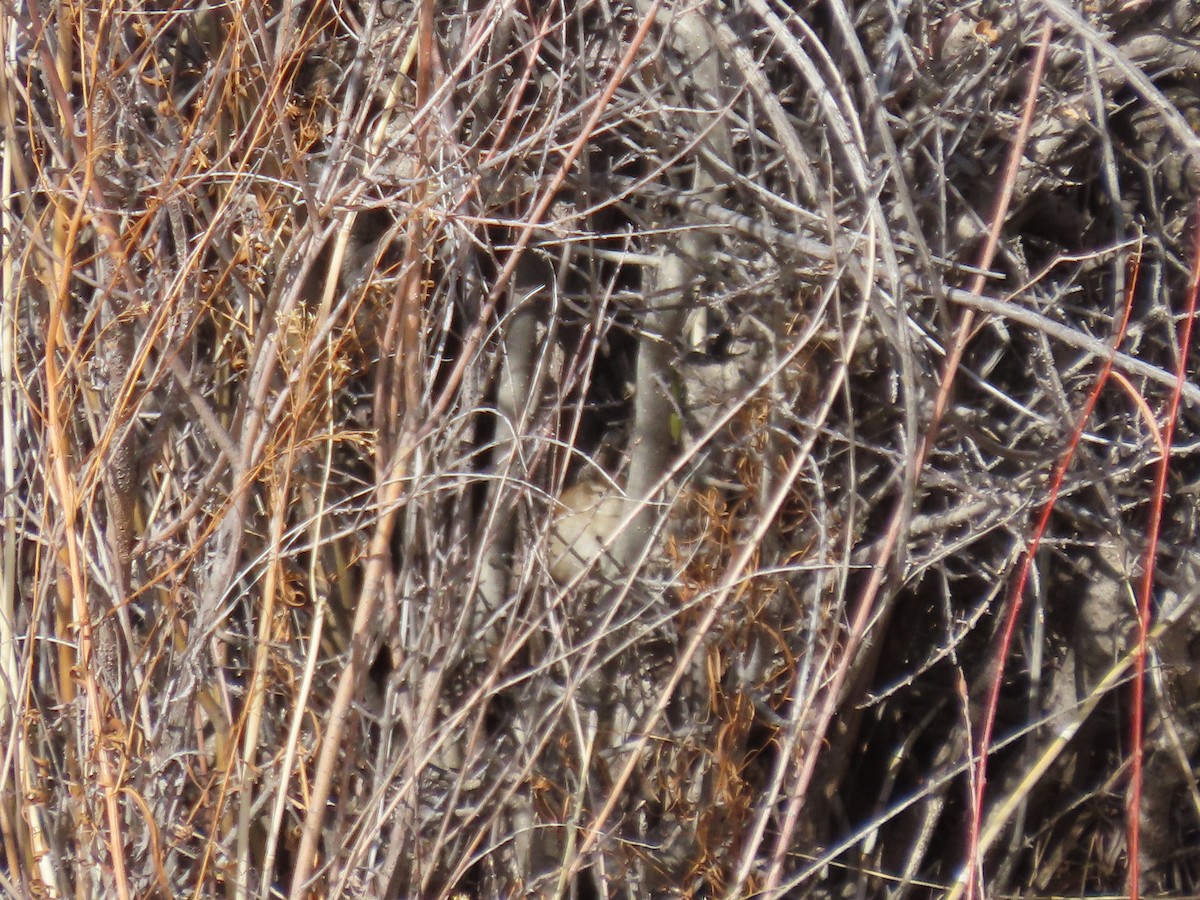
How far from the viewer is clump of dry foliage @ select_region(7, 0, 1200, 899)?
80.1 inches

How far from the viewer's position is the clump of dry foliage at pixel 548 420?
80.1 inches

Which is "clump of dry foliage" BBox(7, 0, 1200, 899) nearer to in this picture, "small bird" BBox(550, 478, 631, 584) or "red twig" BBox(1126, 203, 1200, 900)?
"small bird" BBox(550, 478, 631, 584)

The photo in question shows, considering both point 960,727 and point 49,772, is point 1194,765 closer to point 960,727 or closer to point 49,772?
point 960,727

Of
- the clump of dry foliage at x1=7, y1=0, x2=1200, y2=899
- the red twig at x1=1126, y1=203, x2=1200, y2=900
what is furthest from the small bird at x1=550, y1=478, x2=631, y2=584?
the red twig at x1=1126, y1=203, x2=1200, y2=900

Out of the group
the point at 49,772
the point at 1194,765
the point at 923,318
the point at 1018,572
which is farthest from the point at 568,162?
the point at 1194,765

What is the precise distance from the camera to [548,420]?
7.39 feet

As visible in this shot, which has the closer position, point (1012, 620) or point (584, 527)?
point (1012, 620)

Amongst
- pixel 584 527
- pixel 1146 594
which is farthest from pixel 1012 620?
pixel 584 527

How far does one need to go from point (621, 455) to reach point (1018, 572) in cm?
90

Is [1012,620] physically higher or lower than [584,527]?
higher

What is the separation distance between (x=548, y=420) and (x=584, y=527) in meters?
0.23

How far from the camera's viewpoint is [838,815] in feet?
8.75

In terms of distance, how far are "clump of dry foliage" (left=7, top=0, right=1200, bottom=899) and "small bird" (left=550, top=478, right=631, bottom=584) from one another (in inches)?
1.0

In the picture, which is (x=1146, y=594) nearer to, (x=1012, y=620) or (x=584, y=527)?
(x=1012, y=620)
